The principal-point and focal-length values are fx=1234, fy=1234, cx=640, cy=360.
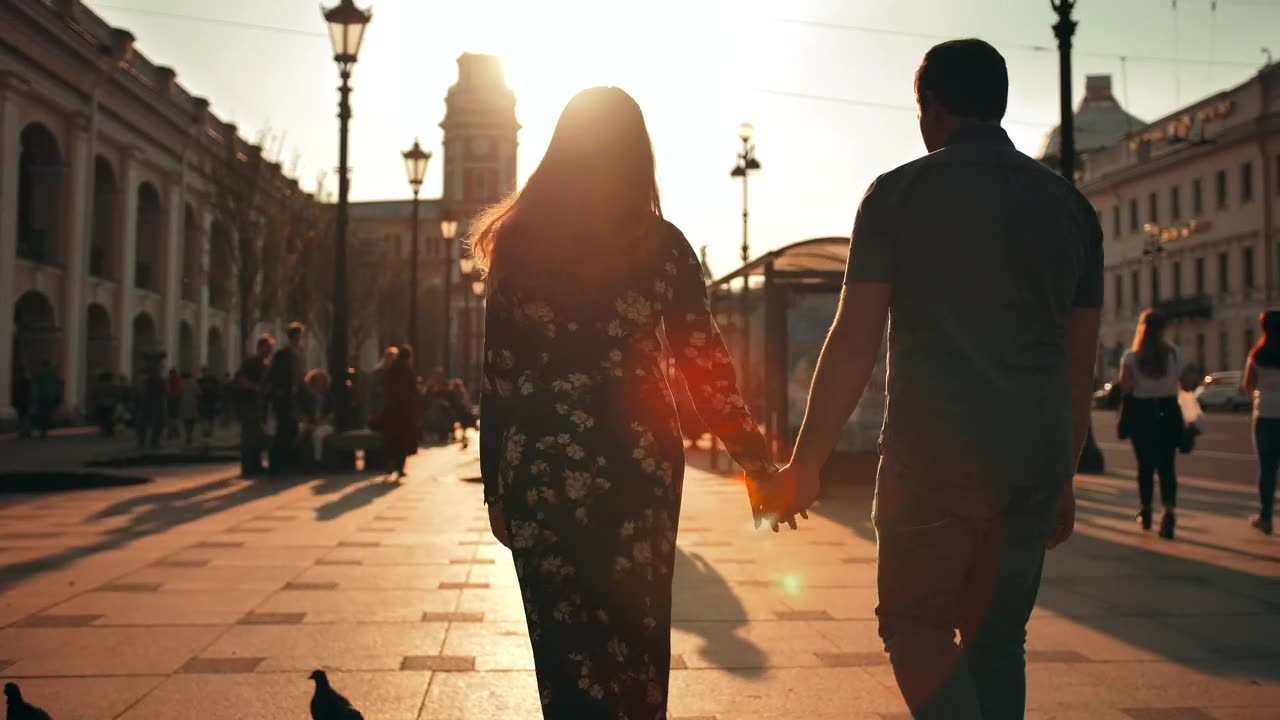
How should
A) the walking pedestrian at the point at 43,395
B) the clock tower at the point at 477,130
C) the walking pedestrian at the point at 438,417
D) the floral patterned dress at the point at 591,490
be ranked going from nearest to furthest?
the floral patterned dress at the point at 591,490
the walking pedestrian at the point at 43,395
the walking pedestrian at the point at 438,417
the clock tower at the point at 477,130

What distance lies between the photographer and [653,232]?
10.6ft

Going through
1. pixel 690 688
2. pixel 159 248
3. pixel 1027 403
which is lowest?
pixel 690 688

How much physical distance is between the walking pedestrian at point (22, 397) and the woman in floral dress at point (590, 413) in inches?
1191

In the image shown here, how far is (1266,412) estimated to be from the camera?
A: 33.0 feet

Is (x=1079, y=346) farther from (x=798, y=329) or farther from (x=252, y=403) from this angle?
(x=252, y=403)

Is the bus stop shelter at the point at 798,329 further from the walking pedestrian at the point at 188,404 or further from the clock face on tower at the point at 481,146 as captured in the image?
the clock face on tower at the point at 481,146

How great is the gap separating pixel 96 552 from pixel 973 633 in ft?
25.6

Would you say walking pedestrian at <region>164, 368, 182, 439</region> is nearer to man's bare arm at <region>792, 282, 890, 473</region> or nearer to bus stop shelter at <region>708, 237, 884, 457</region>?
bus stop shelter at <region>708, 237, 884, 457</region>

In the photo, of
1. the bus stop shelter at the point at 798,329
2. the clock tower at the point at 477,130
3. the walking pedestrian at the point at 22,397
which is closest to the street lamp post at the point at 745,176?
the bus stop shelter at the point at 798,329

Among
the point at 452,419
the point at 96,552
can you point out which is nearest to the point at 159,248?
the point at 452,419

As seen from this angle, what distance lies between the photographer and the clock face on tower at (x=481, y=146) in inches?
4323

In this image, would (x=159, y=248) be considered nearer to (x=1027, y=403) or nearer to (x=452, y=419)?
(x=452, y=419)

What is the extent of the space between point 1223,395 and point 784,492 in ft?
171

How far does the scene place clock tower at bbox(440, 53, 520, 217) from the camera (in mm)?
108562
